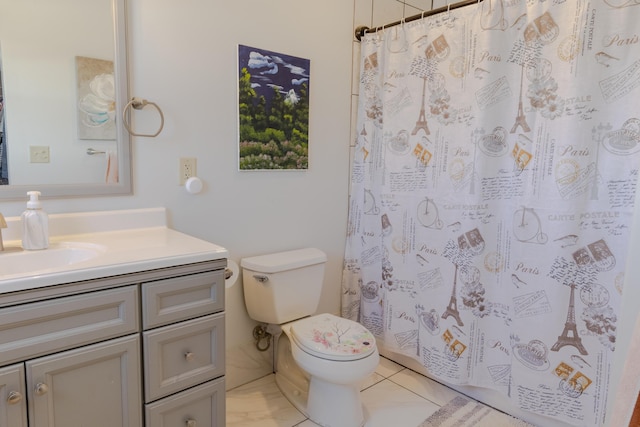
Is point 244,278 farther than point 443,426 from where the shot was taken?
Yes

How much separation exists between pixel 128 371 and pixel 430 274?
143 centimetres

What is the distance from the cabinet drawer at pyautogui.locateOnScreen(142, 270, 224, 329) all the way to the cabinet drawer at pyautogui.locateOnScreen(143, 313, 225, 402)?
0.03 meters

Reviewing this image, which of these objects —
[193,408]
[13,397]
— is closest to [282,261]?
[193,408]

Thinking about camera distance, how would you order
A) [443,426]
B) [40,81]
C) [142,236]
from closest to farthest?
[40,81] → [142,236] → [443,426]

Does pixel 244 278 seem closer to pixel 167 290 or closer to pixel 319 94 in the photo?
pixel 167 290

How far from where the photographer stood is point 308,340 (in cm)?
182

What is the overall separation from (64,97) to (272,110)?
0.88 metres

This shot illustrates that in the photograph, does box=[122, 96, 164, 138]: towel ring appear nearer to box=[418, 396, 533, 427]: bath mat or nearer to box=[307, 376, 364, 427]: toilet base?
box=[307, 376, 364, 427]: toilet base

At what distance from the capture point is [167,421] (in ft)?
4.34

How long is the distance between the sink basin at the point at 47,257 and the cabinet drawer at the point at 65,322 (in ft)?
0.65

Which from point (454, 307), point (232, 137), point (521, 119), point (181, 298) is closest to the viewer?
point (181, 298)

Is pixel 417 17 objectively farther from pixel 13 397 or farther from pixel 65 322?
pixel 13 397

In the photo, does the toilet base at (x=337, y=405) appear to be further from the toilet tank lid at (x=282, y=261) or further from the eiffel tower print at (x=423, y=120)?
the eiffel tower print at (x=423, y=120)

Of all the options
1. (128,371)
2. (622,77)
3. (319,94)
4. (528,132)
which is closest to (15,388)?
(128,371)
